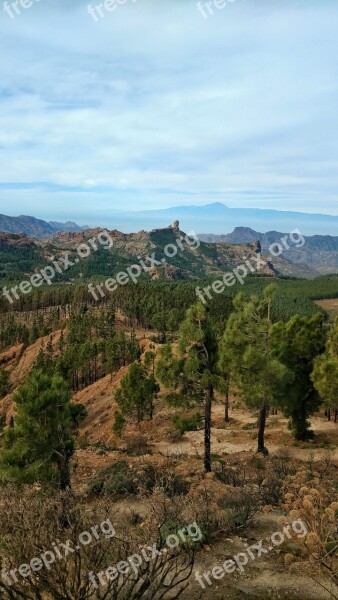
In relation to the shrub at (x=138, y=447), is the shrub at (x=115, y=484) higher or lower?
Answer: higher

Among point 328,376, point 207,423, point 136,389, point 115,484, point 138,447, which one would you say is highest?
point 328,376

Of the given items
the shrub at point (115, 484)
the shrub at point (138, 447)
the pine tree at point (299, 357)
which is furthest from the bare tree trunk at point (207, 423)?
the pine tree at point (299, 357)

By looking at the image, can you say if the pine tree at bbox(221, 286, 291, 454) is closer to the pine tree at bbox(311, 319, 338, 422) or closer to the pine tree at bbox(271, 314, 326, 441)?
the pine tree at bbox(311, 319, 338, 422)

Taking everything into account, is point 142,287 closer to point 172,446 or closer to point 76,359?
point 76,359

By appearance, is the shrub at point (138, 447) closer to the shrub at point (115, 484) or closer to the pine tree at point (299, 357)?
the shrub at point (115, 484)

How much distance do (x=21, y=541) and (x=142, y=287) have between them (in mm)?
145385

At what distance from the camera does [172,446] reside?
34812 millimetres

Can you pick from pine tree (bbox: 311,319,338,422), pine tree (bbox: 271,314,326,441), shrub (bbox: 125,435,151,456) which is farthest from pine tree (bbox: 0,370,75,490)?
pine tree (bbox: 271,314,326,441)

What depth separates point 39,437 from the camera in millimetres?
17297

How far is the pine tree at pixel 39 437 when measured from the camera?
17.0m

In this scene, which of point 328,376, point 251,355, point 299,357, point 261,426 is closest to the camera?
point 251,355

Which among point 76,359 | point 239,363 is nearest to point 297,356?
point 239,363

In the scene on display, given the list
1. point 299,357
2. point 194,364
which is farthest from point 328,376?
point 194,364

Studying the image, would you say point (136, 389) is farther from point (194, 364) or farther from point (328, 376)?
point (194, 364)
